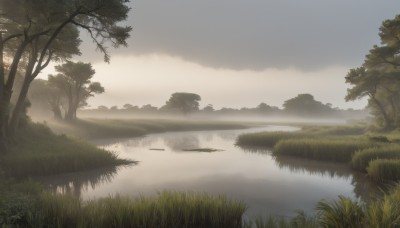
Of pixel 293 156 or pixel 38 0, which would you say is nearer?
pixel 38 0

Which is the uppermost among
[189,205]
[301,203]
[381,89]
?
[381,89]

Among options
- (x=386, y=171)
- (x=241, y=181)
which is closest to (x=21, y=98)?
(x=241, y=181)

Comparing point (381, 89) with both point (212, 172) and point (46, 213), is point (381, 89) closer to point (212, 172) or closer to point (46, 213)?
point (212, 172)

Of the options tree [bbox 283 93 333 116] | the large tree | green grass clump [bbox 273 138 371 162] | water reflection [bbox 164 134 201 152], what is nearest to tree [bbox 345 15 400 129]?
green grass clump [bbox 273 138 371 162]

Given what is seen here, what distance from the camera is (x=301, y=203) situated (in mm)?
15000

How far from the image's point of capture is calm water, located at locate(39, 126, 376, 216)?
16.0 metres

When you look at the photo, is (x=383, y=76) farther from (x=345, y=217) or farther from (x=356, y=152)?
(x=345, y=217)

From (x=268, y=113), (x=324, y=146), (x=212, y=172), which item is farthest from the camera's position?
(x=268, y=113)

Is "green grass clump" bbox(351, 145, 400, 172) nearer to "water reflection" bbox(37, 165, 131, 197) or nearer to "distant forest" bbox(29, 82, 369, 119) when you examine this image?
"water reflection" bbox(37, 165, 131, 197)

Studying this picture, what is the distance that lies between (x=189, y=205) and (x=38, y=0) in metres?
15.5

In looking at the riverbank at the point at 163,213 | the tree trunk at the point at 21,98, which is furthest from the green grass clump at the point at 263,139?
the riverbank at the point at 163,213

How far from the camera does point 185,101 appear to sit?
122 m

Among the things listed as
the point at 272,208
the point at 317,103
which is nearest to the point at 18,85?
the point at 272,208

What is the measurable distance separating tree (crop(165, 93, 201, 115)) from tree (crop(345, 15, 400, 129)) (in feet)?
253
